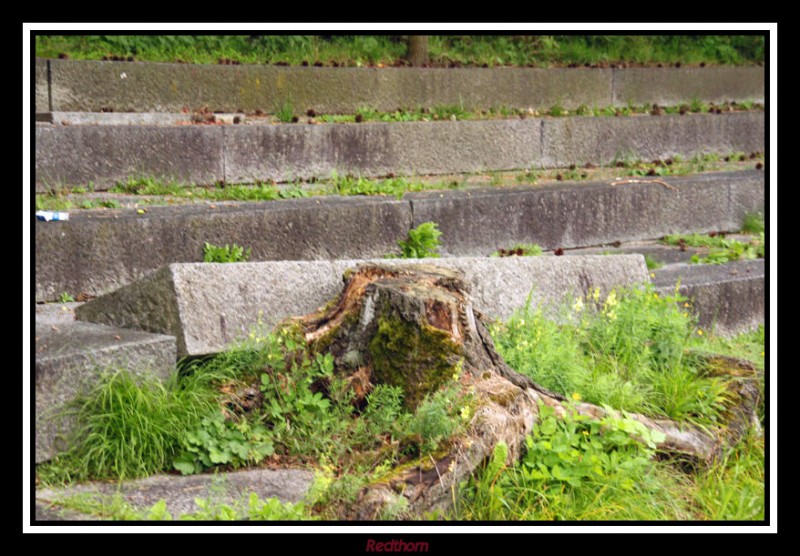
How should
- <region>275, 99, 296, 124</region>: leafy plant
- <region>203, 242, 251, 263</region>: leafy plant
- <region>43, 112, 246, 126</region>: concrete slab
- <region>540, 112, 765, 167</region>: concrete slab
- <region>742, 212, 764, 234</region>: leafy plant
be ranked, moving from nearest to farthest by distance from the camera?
<region>203, 242, 251, 263</region>: leafy plant < <region>43, 112, 246, 126</region>: concrete slab < <region>275, 99, 296, 124</region>: leafy plant < <region>742, 212, 764, 234</region>: leafy plant < <region>540, 112, 765, 167</region>: concrete slab

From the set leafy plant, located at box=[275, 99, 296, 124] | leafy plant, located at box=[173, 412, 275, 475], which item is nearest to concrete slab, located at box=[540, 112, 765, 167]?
leafy plant, located at box=[275, 99, 296, 124]

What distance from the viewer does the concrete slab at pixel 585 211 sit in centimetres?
609

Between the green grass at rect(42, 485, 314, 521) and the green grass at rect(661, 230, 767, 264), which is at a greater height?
the green grass at rect(661, 230, 767, 264)

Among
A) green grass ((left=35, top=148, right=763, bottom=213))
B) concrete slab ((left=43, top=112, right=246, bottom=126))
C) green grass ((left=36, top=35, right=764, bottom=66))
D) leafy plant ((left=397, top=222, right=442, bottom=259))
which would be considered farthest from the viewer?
green grass ((left=36, top=35, right=764, bottom=66))

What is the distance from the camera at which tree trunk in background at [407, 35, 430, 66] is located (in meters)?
8.41

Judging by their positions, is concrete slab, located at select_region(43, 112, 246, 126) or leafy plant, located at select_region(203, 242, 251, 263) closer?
leafy plant, located at select_region(203, 242, 251, 263)

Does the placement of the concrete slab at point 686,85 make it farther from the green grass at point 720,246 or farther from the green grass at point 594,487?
the green grass at point 594,487

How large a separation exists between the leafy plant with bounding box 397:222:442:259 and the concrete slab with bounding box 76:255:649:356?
63 cm

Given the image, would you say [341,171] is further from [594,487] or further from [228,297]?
[594,487]

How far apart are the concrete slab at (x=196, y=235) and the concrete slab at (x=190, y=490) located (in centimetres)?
144

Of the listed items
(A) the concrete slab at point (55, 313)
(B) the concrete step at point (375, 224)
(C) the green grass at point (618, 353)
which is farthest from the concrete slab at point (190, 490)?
(B) the concrete step at point (375, 224)

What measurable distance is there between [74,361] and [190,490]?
642 mm

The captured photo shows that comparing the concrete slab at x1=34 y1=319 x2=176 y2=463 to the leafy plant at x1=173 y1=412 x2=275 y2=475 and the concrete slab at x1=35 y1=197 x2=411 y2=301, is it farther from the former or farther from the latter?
the concrete slab at x1=35 y1=197 x2=411 y2=301
